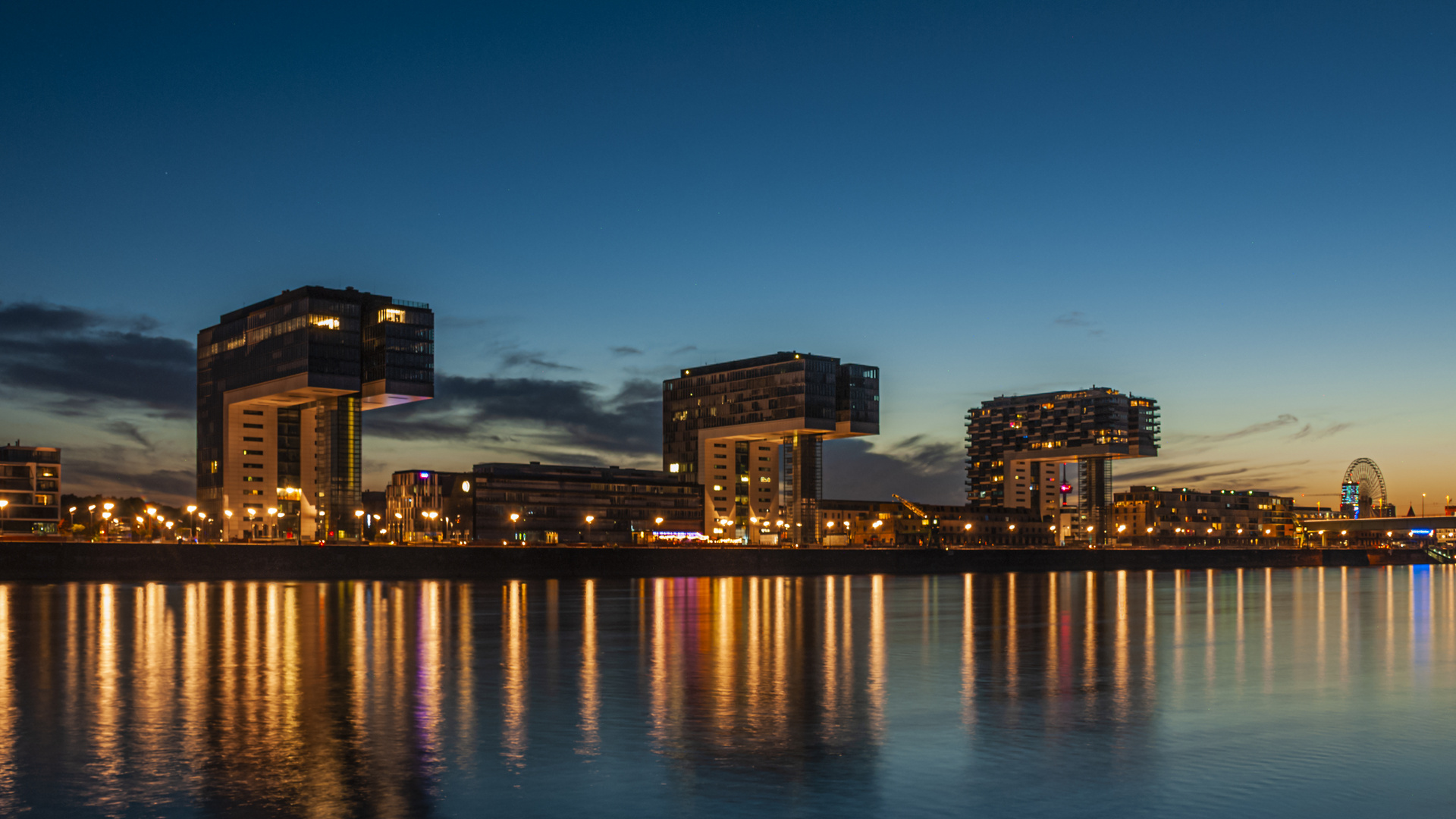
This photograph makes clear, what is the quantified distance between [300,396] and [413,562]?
49923mm

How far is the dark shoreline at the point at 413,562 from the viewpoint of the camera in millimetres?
A: 103562

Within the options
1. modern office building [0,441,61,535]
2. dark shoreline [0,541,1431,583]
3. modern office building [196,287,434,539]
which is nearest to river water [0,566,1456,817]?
dark shoreline [0,541,1431,583]

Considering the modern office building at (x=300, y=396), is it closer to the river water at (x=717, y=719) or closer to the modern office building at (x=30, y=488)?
the modern office building at (x=30, y=488)

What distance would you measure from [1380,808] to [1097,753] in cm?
435

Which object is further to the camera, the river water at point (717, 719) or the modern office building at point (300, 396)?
the modern office building at point (300, 396)

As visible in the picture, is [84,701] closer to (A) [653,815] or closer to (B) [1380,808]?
(A) [653,815]

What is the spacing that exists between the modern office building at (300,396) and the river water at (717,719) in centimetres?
10697

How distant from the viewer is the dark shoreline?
340 ft

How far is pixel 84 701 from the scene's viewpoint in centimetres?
2500

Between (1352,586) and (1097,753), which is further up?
(1097,753)

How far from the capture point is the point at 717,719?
902 inches

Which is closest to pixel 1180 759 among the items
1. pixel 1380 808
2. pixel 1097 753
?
pixel 1097 753

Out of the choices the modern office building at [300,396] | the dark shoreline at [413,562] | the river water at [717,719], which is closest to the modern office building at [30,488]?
the modern office building at [300,396]

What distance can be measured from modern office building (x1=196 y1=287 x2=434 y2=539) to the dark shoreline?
39.0 meters
